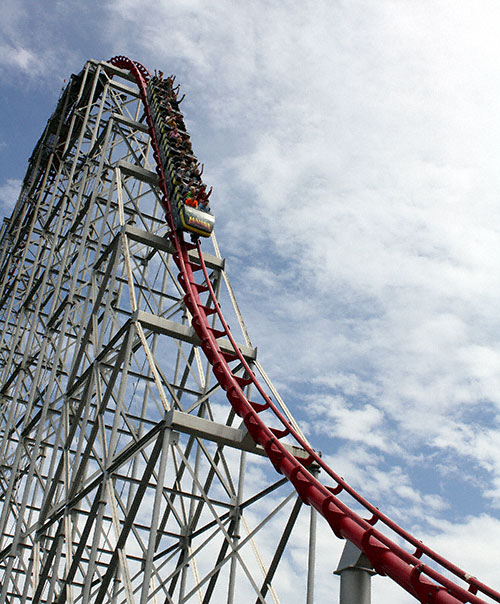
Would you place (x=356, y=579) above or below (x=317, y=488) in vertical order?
below

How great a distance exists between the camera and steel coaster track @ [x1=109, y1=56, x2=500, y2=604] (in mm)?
6922

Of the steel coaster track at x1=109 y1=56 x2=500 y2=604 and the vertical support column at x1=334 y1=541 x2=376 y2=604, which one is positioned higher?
the steel coaster track at x1=109 y1=56 x2=500 y2=604

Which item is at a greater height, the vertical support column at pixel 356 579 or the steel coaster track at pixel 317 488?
the steel coaster track at pixel 317 488

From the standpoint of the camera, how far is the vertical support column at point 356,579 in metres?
5.92

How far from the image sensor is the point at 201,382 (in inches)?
481

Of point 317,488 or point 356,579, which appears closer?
point 356,579

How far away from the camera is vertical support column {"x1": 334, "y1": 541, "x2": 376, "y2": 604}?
19.4 feet

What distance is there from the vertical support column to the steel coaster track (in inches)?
24.7

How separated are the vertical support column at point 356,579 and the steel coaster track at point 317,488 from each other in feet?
2.06

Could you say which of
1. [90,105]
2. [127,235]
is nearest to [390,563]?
[127,235]

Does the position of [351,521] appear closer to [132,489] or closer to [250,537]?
[250,537]

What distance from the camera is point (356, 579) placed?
237 inches

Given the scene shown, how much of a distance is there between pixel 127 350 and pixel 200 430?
192 centimetres

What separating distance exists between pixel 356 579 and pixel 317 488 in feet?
9.83
